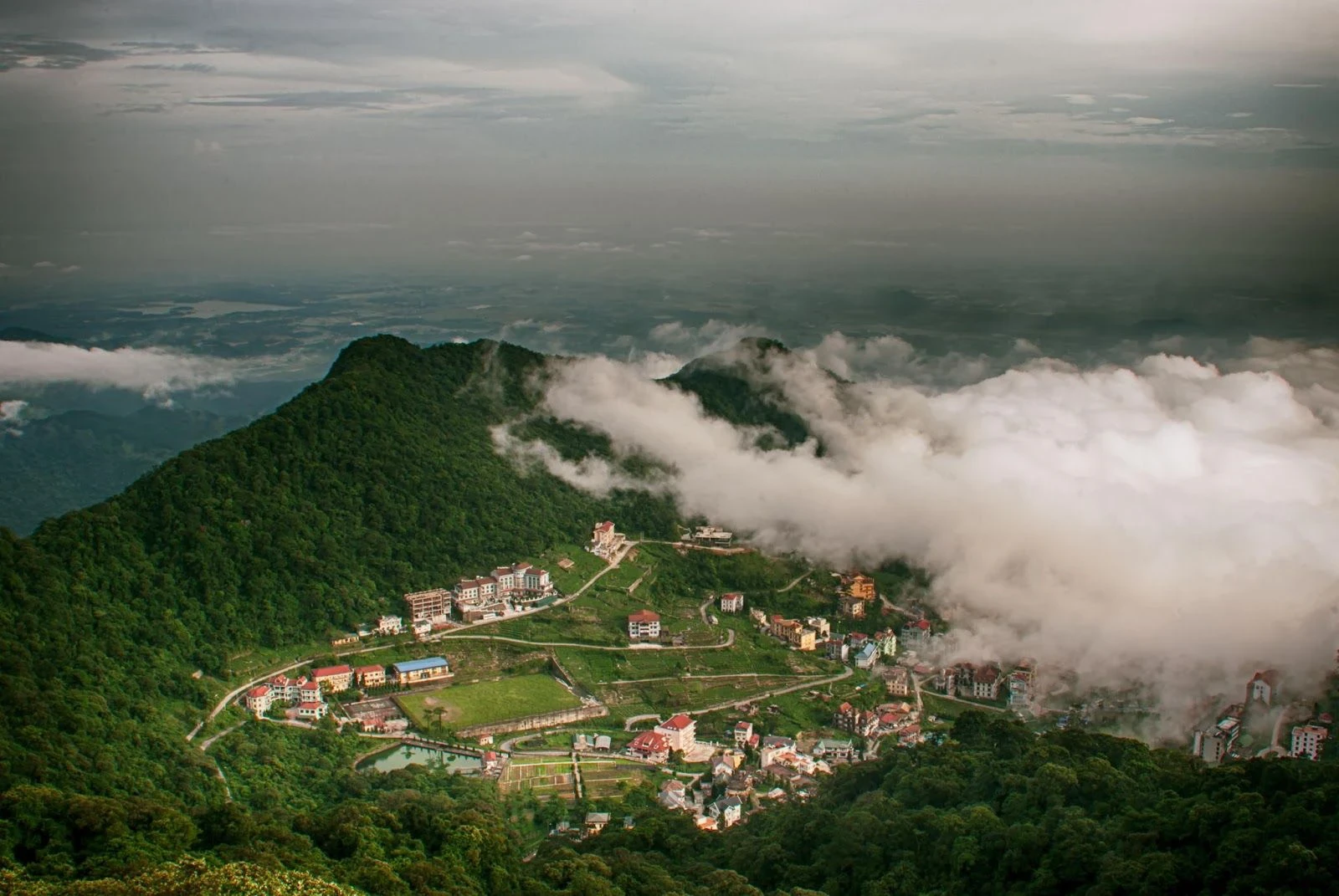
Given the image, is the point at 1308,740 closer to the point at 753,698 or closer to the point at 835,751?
A: the point at 835,751

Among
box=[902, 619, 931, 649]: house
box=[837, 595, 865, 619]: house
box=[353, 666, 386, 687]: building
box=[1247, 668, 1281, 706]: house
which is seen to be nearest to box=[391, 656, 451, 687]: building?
box=[353, 666, 386, 687]: building

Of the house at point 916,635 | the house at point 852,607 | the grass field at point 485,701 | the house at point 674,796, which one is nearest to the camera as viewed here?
the house at point 674,796

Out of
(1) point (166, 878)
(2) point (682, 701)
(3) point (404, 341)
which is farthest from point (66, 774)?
(3) point (404, 341)

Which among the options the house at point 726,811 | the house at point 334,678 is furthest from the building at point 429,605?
the house at point 726,811

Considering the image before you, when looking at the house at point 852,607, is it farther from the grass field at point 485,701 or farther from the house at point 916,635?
the grass field at point 485,701

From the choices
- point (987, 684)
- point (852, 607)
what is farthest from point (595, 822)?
point (852, 607)

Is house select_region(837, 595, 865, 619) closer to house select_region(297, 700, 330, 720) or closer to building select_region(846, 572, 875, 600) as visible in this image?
building select_region(846, 572, 875, 600)
